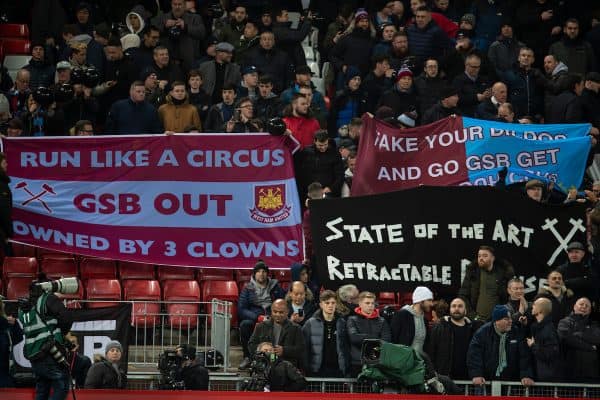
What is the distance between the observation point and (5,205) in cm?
1886

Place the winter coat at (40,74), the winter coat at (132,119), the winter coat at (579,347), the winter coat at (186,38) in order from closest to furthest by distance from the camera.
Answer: the winter coat at (579,347)
the winter coat at (132,119)
the winter coat at (40,74)
the winter coat at (186,38)

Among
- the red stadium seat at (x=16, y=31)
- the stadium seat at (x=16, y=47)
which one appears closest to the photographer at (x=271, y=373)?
the stadium seat at (x=16, y=47)

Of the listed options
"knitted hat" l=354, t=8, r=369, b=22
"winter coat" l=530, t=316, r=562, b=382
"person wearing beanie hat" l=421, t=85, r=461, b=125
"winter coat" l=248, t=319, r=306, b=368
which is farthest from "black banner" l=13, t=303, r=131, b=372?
"knitted hat" l=354, t=8, r=369, b=22

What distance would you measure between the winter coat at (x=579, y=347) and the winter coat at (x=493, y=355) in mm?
440

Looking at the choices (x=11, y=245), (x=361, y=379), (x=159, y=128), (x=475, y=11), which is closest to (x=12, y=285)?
(x=11, y=245)

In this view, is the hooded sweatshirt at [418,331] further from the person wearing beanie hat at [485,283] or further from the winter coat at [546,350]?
the winter coat at [546,350]

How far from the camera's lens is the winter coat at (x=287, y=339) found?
669 inches

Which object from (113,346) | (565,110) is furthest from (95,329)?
(565,110)

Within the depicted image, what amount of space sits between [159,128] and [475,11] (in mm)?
6094

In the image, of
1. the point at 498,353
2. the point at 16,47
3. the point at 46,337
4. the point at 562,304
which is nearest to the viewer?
the point at 46,337

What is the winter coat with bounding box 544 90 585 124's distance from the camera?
68.6 feet

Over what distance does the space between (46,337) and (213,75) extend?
8047 mm

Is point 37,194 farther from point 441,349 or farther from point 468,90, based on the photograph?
point 468,90

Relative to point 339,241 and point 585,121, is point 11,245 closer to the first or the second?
point 339,241
